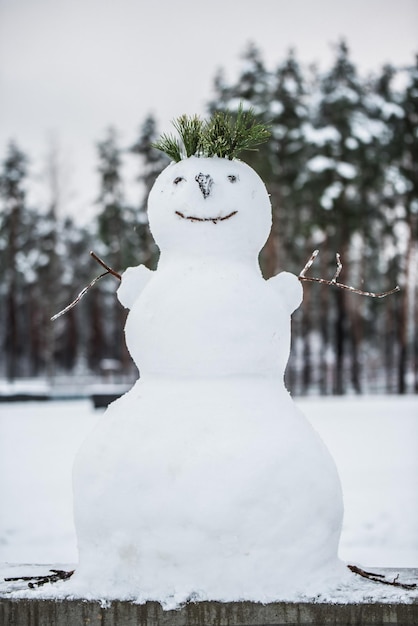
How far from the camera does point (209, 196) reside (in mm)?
3326

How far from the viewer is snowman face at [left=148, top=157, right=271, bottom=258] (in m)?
3.34

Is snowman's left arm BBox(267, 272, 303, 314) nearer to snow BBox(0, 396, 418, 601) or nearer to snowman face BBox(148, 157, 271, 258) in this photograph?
snowman face BBox(148, 157, 271, 258)

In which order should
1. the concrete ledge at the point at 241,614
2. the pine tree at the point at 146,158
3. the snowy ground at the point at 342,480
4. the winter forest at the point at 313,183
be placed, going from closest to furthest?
the concrete ledge at the point at 241,614, the snowy ground at the point at 342,480, the winter forest at the point at 313,183, the pine tree at the point at 146,158

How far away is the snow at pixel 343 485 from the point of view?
625 cm

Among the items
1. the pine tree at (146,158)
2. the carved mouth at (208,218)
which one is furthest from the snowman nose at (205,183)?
the pine tree at (146,158)

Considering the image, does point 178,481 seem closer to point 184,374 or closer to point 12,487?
point 184,374

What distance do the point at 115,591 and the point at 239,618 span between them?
0.55 metres

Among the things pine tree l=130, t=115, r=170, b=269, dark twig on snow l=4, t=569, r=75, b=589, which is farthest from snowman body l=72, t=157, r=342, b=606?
pine tree l=130, t=115, r=170, b=269

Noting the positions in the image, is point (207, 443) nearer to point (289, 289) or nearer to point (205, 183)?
point (289, 289)

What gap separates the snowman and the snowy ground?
2907 mm

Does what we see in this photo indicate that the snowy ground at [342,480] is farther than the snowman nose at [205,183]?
Yes

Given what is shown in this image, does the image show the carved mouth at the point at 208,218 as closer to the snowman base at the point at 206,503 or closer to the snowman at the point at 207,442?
the snowman at the point at 207,442

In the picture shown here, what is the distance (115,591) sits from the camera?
296 centimetres

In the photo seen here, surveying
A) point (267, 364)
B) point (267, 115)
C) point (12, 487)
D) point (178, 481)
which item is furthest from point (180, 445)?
point (267, 115)
